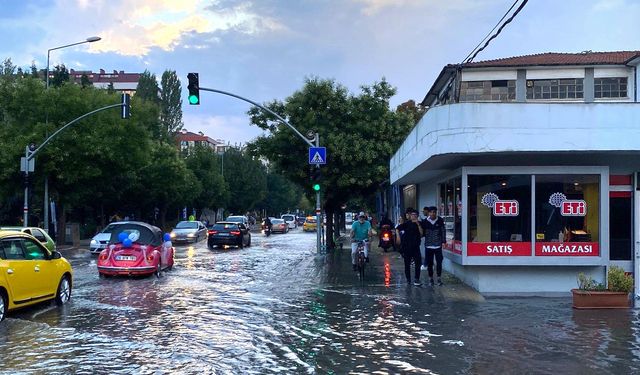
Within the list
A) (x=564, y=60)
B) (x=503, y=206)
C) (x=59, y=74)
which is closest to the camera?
(x=503, y=206)

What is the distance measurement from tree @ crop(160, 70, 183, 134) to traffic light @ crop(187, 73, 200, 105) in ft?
191

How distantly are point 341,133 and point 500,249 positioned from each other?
16.1 meters

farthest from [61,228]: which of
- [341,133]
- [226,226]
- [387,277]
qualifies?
[387,277]

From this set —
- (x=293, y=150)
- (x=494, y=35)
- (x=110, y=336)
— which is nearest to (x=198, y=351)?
(x=110, y=336)

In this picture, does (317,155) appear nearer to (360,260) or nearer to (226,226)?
(360,260)

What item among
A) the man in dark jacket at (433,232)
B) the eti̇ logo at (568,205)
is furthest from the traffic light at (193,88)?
the eti̇ logo at (568,205)

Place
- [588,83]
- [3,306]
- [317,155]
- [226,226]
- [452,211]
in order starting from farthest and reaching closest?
1. [588,83]
2. [226,226]
3. [317,155]
4. [452,211]
5. [3,306]

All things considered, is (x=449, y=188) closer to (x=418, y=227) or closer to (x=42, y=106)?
(x=418, y=227)

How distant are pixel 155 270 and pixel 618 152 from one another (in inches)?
466

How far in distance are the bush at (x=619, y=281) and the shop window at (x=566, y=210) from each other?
61.9 inches

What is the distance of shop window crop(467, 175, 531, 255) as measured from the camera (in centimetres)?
1396

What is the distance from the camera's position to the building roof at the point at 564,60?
37222mm

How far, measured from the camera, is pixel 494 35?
13.4 metres

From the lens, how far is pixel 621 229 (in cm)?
1418
